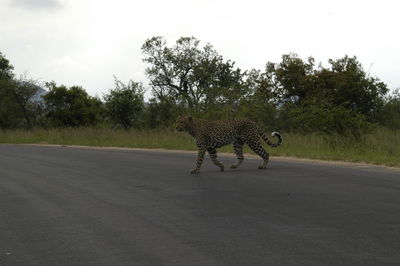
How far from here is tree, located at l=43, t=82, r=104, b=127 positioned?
157 ft

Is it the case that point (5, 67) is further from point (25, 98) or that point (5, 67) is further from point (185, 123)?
point (185, 123)

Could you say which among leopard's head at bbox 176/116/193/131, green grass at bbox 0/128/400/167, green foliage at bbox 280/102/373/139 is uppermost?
green foliage at bbox 280/102/373/139

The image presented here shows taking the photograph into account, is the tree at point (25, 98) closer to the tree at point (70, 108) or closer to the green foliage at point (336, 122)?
the tree at point (70, 108)

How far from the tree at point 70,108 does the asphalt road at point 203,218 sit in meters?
34.2

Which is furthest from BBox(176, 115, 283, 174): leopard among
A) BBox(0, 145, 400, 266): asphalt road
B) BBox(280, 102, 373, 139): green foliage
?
BBox(280, 102, 373, 139): green foliage

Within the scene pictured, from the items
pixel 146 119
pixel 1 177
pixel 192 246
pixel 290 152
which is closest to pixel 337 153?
pixel 290 152

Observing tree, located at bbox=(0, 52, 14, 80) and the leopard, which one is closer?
the leopard

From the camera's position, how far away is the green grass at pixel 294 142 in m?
18.4

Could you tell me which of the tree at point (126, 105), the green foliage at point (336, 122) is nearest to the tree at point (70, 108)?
the tree at point (126, 105)

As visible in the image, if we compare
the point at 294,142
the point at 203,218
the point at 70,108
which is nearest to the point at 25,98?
the point at 70,108

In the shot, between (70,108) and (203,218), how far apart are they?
4191cm

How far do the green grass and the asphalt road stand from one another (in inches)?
175

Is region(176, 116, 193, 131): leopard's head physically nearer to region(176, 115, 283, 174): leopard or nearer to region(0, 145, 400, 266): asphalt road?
region(176, 115, 283, 174): leopard

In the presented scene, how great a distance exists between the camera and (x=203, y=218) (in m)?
8.05
